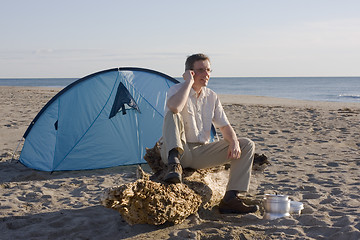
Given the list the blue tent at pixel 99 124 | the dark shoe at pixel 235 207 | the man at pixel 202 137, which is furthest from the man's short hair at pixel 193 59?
the blue tent at pixel 99 124

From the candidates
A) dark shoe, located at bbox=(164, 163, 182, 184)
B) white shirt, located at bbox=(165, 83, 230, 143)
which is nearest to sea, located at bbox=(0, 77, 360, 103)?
white shirt, located at bbox=(165, 83, 230, 143)

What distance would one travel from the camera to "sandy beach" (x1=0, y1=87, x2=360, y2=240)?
3.54m

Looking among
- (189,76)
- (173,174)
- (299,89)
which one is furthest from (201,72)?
(299,89)

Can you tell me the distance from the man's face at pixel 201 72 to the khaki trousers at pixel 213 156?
1.29ft

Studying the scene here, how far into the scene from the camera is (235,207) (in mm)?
3990

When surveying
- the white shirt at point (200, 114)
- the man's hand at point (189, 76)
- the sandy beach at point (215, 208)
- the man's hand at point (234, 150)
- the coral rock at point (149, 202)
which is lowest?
the sandy beach at point (215, 208)

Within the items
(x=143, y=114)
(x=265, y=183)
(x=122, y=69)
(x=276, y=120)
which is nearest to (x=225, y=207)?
(x=265, y=183)

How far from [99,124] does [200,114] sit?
91.2 inches

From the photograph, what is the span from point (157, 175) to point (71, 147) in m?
2.21

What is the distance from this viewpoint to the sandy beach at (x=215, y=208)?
139 inches

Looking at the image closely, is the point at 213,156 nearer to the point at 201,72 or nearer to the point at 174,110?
the point at 174,110

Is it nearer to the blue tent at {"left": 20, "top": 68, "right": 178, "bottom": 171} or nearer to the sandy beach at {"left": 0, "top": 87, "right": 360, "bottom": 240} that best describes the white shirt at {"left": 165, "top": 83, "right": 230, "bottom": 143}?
the sandy beach at {"left": 0, "top": 87, "right": 360, "bottom": 240}

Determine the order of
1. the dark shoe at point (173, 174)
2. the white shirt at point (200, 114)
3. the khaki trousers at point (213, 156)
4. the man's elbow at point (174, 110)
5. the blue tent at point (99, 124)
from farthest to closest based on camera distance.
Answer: the blue tent at point (99, 124) < the white shirt at point (200, 114) < the khaki trousers at point (213, 156) < the man's elbow at point (174, 110) < the dark shoe at point (173, 174)

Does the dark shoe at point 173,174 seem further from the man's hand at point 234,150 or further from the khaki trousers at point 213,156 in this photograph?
the man's hand at point 234,150
